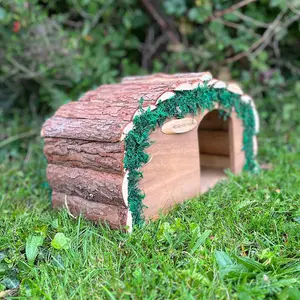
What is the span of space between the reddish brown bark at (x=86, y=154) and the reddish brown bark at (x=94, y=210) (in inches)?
8.6

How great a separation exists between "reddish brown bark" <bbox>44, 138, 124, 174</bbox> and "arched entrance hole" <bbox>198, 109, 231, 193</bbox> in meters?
1.17

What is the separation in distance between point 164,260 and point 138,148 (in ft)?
2.20

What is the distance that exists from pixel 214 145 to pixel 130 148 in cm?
137

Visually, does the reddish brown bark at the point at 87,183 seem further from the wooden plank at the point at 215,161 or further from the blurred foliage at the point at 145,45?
the blurred foliage at the point at 145,45

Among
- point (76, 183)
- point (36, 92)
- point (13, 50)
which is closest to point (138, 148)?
point (76, 183)

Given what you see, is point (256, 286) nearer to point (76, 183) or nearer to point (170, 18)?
point (76, 183)

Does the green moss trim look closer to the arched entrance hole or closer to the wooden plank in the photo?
the arched entrance hole

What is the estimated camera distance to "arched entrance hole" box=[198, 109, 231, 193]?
318 centimetres

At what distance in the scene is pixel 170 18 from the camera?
473 centimetres

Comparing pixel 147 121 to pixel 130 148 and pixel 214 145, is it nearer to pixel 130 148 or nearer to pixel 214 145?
pixel 130 148

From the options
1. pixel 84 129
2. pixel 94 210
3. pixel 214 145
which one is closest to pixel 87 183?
pixel 94 210

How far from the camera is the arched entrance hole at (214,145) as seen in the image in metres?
3.18

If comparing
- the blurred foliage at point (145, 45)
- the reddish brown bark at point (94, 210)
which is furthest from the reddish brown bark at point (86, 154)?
the blurred foliage at point (145, 45)

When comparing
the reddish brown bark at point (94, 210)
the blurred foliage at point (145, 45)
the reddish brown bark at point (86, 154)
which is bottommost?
the reddish brown bark at point (94, 210)
